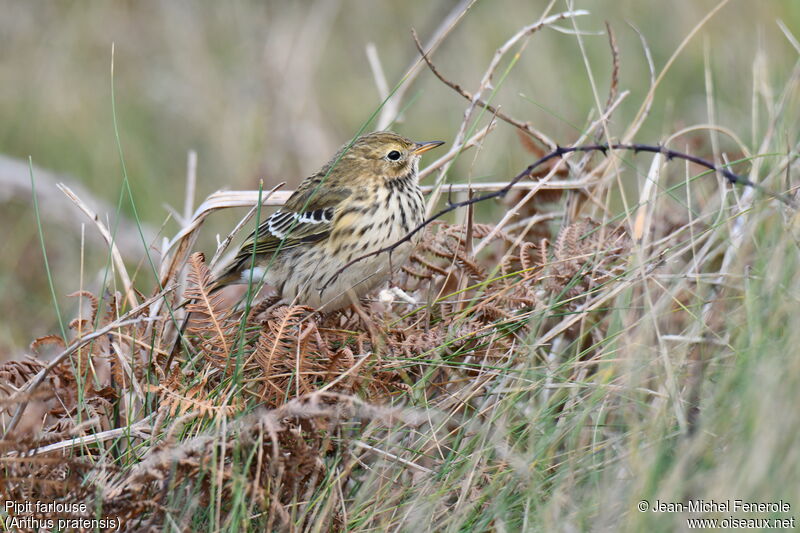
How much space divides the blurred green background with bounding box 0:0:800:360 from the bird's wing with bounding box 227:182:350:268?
184cm

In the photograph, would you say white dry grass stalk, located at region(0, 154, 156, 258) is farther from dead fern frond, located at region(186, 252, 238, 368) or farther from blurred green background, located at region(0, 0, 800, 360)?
dead fern frond, located at region(186, 252, 238, 368)

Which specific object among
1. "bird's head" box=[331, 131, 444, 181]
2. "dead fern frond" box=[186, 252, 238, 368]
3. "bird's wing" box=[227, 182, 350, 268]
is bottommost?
"dead fern frond" box=[186, 252, 238, 368]

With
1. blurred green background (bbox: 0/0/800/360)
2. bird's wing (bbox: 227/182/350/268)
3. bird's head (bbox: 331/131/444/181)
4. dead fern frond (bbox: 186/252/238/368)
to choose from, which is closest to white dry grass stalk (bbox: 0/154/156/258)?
blurred green background (bbox: 0/0/800/360)

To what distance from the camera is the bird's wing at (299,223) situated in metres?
3.92

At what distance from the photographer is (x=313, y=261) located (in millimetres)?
3850

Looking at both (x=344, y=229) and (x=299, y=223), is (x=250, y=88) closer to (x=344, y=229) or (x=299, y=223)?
(x=299, y=223)

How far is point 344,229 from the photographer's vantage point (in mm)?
3834

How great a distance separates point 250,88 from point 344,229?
501 centimetres

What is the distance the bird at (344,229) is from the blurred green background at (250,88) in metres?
1.73

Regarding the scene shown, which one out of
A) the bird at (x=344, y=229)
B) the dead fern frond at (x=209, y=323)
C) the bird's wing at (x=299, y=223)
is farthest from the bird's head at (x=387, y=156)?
the dead fern frond at (x=209, y=323)

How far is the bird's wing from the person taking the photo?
12.9ft

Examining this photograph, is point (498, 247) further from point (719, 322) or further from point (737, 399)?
point (737, 399)

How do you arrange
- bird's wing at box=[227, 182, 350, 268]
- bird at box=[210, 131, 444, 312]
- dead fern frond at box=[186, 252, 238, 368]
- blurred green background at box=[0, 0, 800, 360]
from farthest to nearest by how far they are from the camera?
1. blurred green background at box=[0, 0, 800, 360]
2. bird's wing at box=[227, 182, 350, 268]
3. bird at box=[210, 131, 444, 312]
4. dead fern frond at box=[186, 252, 238, 368]

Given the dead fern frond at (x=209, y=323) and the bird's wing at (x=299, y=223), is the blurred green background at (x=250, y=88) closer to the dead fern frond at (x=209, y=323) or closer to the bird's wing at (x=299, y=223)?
the bird's wing at (x=299, y=223)
